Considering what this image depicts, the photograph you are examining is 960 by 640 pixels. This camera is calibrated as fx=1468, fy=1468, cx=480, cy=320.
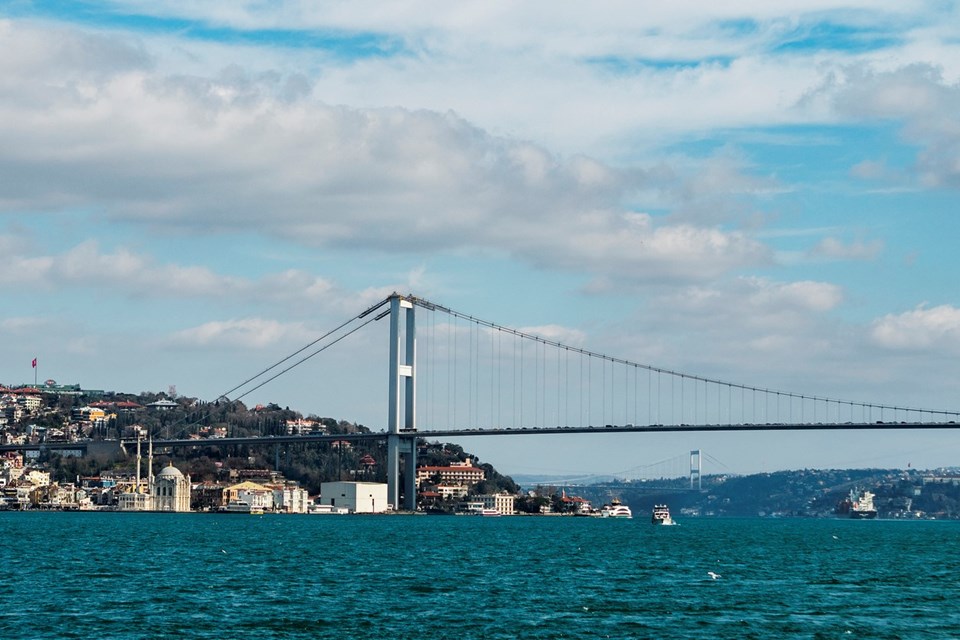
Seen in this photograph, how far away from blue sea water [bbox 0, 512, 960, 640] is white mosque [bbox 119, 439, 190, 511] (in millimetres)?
87825

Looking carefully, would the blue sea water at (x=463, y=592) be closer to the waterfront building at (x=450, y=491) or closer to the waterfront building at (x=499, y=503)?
the waterfront building at (x=499, y=503)

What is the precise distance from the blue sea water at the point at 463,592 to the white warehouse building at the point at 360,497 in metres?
73.4

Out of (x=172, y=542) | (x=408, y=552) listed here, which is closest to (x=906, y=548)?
(x=408, y=552)

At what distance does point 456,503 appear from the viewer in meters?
156

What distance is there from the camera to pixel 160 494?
147875mm

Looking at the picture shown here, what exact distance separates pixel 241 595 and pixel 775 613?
12214mm

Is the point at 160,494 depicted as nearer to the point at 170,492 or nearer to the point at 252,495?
the point at 170,492

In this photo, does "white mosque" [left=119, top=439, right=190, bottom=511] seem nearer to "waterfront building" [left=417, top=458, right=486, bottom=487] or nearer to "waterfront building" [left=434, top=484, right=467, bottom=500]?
"waterfront building" [left=434, top=484, right=467, bottom=500]

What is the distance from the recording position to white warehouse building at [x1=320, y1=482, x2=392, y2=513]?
438 ft

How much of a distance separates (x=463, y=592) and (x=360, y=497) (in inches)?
3934

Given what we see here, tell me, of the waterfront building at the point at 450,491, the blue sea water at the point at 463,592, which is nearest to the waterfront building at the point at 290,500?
the waterfront building at the point at 450,491

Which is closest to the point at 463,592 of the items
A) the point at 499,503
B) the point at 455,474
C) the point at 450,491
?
the point at 499,503

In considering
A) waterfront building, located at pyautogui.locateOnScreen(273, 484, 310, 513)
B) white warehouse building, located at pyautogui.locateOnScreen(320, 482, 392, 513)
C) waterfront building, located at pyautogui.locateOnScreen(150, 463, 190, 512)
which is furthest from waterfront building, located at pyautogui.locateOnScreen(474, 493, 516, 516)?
waterfront building, located at pyautogui.locateOnScreen(150, 463, 190, 512)

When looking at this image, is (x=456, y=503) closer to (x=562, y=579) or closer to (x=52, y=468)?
(x=52, y=468)
